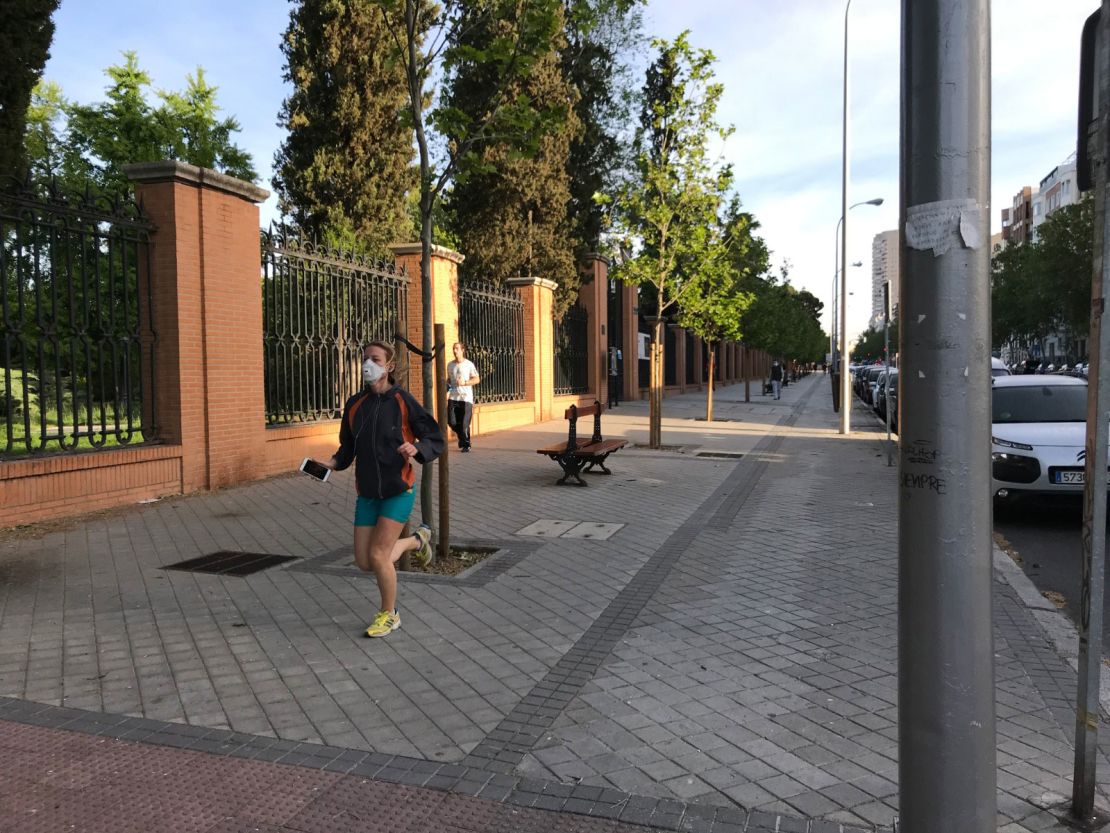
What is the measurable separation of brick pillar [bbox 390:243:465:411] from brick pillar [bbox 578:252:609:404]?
10.3 metres

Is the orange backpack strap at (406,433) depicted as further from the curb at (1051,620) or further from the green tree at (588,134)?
the green tree at (588,134)

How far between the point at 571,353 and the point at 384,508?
19798 mm

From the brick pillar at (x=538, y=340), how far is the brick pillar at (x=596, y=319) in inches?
189

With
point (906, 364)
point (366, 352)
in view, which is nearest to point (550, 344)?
point (366, 352)

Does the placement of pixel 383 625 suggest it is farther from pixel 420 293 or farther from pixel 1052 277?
pixel 1052 277

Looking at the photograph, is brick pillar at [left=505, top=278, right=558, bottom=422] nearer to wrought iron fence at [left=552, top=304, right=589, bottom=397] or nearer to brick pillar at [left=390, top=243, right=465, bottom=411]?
wrought iron fence at [left=552, top=304, right=589, bottom=397]

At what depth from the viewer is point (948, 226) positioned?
2.37 meters

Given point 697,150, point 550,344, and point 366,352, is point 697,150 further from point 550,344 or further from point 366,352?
point 366,352

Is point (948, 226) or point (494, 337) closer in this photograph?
point (948, 226)

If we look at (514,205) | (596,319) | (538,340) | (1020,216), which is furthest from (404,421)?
(1020,216)

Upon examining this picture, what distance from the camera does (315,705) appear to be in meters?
4.14

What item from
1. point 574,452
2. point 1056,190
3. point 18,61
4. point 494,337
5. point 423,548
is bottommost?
point 423,548

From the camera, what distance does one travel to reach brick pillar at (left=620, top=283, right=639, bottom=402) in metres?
33.7

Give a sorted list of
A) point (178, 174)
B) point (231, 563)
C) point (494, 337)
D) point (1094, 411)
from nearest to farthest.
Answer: point (1094, 411)
point (231, 563)
point (178, 174)
point (494, 337)
